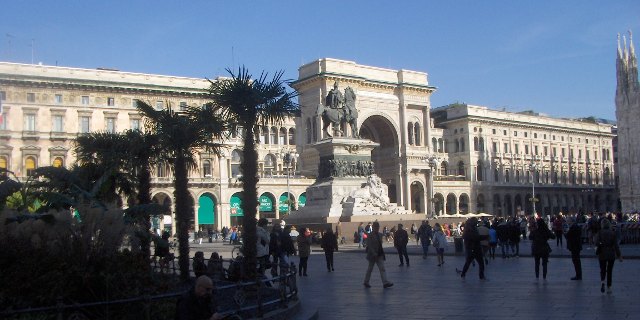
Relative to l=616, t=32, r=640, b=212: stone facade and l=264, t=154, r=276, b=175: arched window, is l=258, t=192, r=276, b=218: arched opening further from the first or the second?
l=616, t=32, r=640, b=212: stone facade

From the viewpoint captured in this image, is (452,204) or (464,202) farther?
(464,202)

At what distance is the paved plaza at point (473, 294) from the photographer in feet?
35.7

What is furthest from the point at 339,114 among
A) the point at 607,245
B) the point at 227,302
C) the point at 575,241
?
the point at 227,302

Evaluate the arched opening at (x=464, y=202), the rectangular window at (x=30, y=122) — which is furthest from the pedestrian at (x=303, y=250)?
the arched opening at (x=464, y=202)

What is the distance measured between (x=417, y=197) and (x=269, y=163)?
17.7 metres

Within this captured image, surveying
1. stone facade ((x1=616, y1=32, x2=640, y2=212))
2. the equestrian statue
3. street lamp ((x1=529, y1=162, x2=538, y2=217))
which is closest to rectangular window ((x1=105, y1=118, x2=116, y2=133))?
the equestrian statue

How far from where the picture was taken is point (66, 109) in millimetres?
61906

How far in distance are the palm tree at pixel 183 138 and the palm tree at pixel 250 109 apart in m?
1.49

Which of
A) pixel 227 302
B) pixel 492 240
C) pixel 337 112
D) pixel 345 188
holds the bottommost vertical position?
pixel 227 302

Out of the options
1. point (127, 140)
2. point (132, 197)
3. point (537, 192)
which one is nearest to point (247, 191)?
point (127, 140)

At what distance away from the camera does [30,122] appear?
60531mm

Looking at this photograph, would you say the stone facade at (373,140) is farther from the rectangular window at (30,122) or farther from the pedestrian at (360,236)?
the pedestrian at (360,236)

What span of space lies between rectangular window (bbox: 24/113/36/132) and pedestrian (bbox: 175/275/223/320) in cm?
5883

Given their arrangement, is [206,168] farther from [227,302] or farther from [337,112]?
[227,302]
